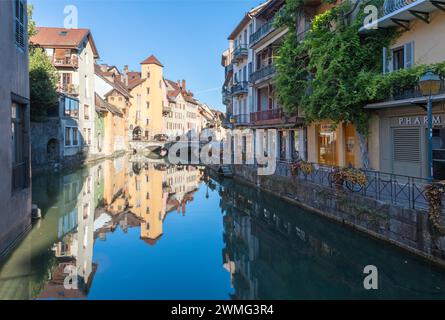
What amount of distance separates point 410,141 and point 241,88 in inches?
871

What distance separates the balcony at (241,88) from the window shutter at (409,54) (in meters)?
20.2

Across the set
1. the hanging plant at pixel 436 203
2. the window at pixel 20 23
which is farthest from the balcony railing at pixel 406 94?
the window at pixel 20 23

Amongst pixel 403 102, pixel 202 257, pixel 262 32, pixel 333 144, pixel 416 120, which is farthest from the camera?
pixel 262 32

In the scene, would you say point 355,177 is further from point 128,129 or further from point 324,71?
point 128,129

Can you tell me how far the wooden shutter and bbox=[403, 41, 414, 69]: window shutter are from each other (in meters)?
2.56

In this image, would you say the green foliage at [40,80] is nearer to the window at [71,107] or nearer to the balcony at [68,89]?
the window at [71,107]

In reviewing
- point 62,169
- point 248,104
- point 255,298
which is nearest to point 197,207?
point 255,298

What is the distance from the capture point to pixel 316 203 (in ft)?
50.9

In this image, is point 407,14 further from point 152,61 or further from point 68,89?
point 152,61

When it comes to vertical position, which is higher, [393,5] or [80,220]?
[393,5]

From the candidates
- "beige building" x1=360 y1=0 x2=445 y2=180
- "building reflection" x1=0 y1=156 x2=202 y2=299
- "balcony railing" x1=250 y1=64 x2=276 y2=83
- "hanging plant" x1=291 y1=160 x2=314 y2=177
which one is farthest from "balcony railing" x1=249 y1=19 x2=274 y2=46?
"hanging plant" x1=291 y1=160 x2=314 y2=177

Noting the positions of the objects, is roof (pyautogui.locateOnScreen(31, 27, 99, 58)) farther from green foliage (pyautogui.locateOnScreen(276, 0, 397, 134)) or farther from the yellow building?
green foliage (pyautogui.locateOnScreen(276, 0, 397, 134))

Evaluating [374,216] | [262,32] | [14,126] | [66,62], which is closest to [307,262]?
[374,216]

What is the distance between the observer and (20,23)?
38.0 ft
